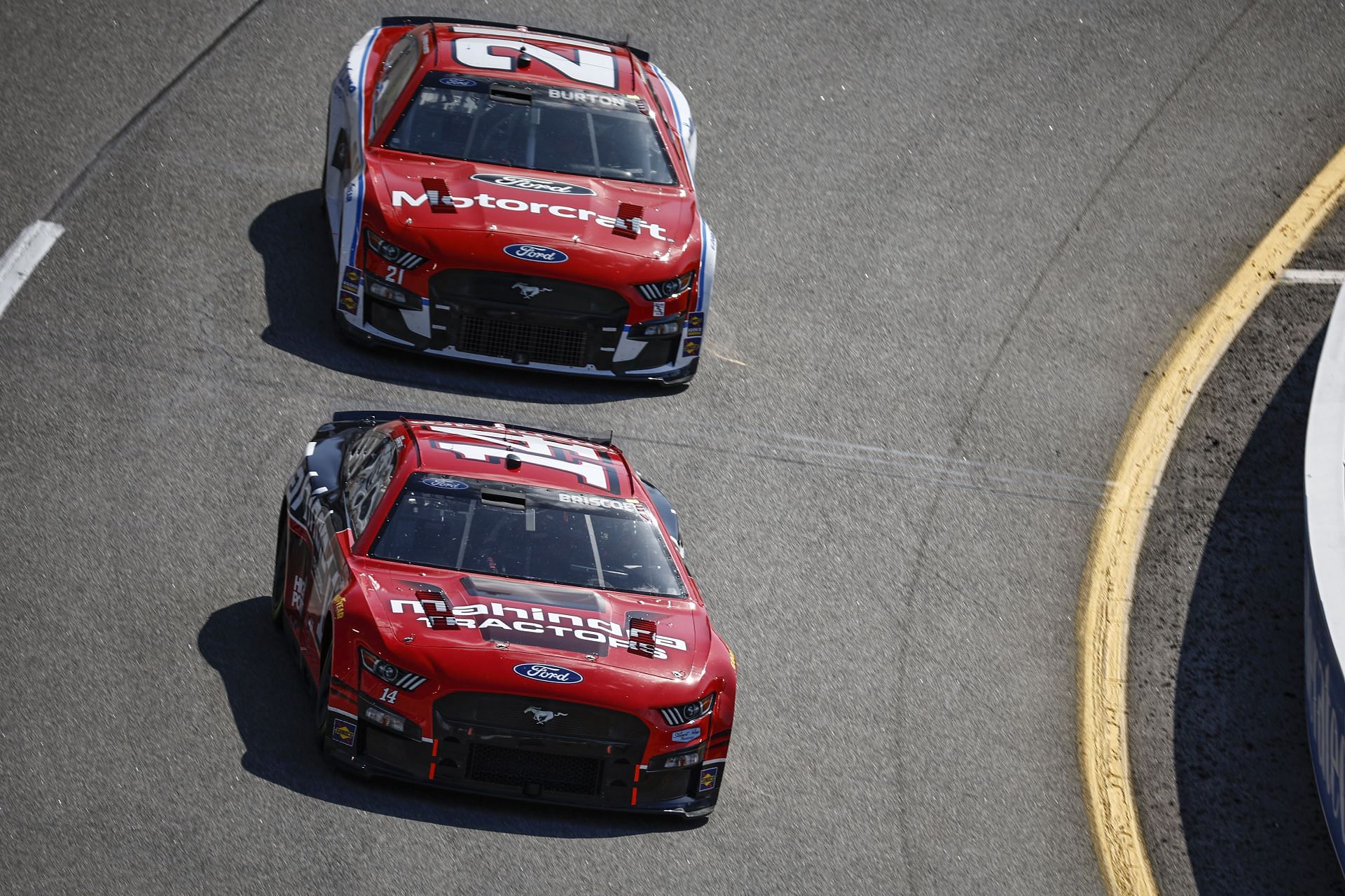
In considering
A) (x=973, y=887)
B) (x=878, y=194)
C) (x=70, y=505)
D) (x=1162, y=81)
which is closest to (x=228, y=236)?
(x=70, y=505)

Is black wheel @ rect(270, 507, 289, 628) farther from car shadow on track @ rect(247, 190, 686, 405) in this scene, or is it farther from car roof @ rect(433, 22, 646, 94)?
car roof @ rect(433, 22, 646, 94)

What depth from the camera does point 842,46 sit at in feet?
55.7

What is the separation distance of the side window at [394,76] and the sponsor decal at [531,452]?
136 inches

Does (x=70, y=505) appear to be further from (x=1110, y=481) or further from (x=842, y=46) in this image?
(x=842, y=46)

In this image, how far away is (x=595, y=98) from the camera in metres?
12.8

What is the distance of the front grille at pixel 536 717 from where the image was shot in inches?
315

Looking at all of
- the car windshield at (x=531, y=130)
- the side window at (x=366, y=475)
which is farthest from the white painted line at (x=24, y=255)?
the side window at (x=366, y=475)

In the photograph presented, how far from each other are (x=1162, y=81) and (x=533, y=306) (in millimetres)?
8056

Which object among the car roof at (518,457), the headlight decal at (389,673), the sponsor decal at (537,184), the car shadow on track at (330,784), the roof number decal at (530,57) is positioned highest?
the roof number decal at (530,57)

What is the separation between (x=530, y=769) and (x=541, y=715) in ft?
0.92

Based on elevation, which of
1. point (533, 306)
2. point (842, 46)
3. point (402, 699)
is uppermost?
point (842, 46)

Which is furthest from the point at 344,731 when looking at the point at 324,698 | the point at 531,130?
the point at 531,130

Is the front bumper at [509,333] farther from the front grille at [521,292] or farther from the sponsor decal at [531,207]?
the sponsor decal at [531,207]

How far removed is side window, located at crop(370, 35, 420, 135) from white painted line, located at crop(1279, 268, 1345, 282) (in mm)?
7016
